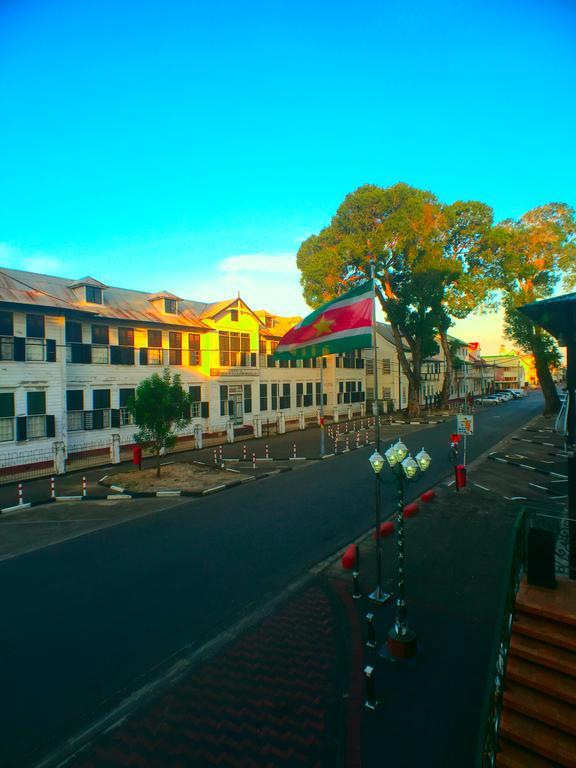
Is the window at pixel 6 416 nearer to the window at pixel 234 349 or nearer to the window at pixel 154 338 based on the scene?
the window at pixel 154 338

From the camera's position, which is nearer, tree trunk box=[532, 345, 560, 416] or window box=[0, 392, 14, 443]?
window box=[0, 392, 14, 443]

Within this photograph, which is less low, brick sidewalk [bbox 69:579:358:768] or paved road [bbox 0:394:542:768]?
paved road [bbox 0:394:542:768]

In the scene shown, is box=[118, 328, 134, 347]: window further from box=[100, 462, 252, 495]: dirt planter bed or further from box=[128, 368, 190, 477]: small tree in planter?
box=[100, 462, 252, 495]: dirt planter bed

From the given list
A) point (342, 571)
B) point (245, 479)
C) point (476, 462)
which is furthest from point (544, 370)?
point (342, 571)

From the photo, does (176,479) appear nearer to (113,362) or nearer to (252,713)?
(113,362)

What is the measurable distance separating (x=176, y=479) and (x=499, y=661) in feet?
51.8

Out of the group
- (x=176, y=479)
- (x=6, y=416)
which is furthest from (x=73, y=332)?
(x=176, y=479)

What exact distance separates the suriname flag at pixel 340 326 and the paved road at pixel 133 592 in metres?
5.41

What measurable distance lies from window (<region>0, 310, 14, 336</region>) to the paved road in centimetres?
1347

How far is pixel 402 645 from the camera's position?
21.5 ft

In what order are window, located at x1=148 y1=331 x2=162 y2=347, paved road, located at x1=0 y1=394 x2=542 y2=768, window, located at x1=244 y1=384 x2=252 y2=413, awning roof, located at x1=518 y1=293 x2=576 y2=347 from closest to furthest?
paved road, located at x1=0 y1=394 x2=542 y2=768, awning roof, located at x1=518 y1=293 x2=576 y2=347, window, located at x1=148 y1=331 x2=162 y2=347, window, located at x1=244 y1=384 x2=252 y2=413

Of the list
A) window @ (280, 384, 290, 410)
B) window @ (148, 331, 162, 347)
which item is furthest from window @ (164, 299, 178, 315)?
window @ (280, 384, 290, 410)

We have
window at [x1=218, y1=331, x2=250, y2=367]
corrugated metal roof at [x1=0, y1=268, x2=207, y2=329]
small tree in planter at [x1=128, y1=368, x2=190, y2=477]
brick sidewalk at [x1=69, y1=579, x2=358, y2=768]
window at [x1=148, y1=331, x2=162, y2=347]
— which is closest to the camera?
brick sidewalk at [x1=69, y1=579, x2=358, y2=768]

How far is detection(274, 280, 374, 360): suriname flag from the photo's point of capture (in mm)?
10492
